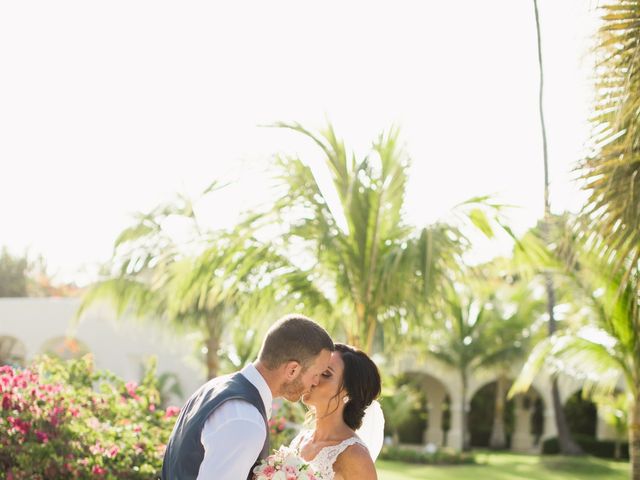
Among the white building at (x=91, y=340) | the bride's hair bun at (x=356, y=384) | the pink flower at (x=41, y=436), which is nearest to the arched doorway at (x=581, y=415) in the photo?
the white building at (x=91, y=340)

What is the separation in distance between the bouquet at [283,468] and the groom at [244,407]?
0.15 feet

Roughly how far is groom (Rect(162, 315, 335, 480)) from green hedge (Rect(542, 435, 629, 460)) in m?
30.1

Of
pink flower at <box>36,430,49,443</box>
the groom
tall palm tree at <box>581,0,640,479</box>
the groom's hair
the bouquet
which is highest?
tall palm tree at <box>581,0,640,479</box>

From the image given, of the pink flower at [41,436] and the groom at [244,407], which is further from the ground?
the groom at [244,407]

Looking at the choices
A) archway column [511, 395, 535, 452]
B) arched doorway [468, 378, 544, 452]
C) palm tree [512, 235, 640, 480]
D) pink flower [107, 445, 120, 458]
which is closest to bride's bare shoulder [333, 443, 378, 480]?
pink flower [107, 445, 120, 458]

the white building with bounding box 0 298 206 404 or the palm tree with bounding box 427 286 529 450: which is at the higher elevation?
the palm tree with bounding box 427 286 529 450

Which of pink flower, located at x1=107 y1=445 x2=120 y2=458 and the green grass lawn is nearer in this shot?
pink flower, located at x1=107 y1=445 x2=120 y2=458

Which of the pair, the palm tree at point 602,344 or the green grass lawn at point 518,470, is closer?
the palm tree at point 602,344

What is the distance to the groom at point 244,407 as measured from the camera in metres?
3.10

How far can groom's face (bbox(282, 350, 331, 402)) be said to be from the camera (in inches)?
132

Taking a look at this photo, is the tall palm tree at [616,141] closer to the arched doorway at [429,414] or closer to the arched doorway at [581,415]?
the arched doorway at [581,415]

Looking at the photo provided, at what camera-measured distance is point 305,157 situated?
29.2 ft

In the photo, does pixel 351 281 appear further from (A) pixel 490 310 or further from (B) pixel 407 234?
(A) pixel 490 310

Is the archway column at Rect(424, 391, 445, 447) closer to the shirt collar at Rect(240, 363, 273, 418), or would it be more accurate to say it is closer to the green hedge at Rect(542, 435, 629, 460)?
the green hedge at Rect(542, 435, 629, 460)
